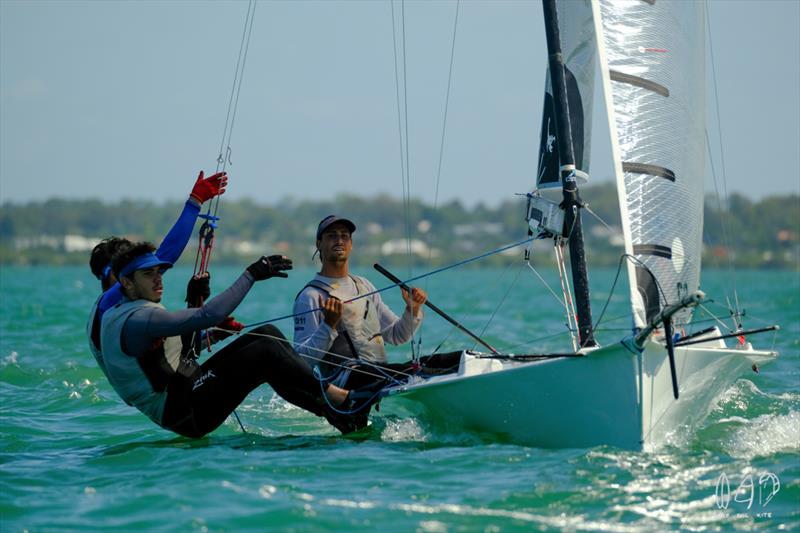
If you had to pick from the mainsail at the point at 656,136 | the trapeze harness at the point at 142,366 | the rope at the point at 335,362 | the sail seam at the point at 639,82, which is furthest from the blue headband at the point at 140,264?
Result: the sail seam at the point at 639,82

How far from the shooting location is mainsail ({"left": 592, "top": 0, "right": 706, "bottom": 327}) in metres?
6.56

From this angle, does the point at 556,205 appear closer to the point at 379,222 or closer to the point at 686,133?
the point at 686,133

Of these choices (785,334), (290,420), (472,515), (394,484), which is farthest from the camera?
(785,334)

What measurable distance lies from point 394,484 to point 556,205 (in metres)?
1.99

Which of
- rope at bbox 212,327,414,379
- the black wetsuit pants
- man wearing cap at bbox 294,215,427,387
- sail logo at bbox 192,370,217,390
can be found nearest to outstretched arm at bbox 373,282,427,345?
man wearing cap at bbox 294,215,427,387

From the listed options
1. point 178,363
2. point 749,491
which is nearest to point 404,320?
point 178,363

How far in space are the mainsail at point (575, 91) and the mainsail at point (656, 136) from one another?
401mm

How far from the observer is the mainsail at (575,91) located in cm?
712

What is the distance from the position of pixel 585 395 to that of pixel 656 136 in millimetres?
1743

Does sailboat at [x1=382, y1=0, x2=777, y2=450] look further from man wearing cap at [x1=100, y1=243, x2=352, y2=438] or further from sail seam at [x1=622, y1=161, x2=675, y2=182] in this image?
man wearing cap at [x1=100, y1=243, x2=352, y2=438]

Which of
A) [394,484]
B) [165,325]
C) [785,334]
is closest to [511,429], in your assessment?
[394,484]

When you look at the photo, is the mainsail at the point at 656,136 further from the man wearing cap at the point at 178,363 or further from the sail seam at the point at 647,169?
the man wearing cap at the point at 178,363

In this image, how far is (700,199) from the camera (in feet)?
23.5

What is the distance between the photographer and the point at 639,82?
22.2 ft
